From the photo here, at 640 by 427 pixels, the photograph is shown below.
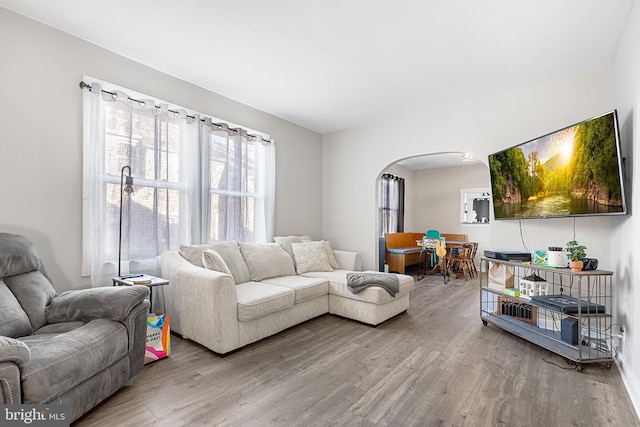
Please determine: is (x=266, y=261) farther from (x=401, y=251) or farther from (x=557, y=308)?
(x=401, y=251)

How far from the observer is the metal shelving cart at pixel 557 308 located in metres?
2.42

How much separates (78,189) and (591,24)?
14.7ft

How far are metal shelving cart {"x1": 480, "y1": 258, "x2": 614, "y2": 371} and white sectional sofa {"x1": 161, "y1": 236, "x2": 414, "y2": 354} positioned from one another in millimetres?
1024

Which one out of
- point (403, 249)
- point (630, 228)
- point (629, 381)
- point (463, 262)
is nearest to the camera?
point (629, 381)

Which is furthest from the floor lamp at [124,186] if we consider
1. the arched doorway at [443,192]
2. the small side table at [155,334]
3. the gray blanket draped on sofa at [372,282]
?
the arched doorway at [443,192]

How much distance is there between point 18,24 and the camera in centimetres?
234

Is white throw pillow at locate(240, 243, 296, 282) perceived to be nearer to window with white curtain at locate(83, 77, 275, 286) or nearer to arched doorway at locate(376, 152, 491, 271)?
window with white curtain at locate(83, 77, 275, 286)

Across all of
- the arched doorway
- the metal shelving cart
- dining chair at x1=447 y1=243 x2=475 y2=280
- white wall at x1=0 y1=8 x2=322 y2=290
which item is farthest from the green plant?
the arched doorway

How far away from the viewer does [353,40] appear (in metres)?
2.62

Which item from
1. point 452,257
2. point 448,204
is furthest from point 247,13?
point 448,204

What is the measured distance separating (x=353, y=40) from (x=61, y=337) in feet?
9.73

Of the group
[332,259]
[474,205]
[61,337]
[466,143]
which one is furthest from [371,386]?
[474,205]

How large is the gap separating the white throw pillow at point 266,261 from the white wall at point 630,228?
124 inches

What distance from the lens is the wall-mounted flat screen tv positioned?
7.47 feet
